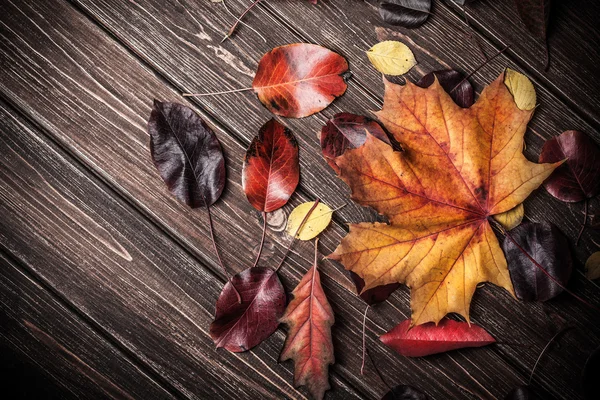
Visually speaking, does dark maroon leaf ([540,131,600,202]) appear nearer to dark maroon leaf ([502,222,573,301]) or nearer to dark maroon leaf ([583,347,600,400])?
dark maroon leaf ([502,222,573,301])

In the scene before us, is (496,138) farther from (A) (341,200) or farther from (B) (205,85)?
(B) (205,85)

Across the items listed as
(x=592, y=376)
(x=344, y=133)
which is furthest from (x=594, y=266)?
(x=344, y=133)

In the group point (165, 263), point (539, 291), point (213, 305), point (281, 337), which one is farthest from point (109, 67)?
point (539, 291)

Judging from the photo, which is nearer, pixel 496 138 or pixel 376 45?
pixel 496 138

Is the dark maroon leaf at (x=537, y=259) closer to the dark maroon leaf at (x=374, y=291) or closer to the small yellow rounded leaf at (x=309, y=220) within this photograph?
the dark maroon leaf at (x=374, y=291)

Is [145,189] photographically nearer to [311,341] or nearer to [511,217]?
[311,341]

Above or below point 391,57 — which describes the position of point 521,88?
above

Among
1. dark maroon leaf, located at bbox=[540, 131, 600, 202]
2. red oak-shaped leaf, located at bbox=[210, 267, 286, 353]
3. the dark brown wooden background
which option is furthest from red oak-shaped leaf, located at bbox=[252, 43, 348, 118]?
dark maroon leaf, located at bbox=[540, 131, 600, 202]
